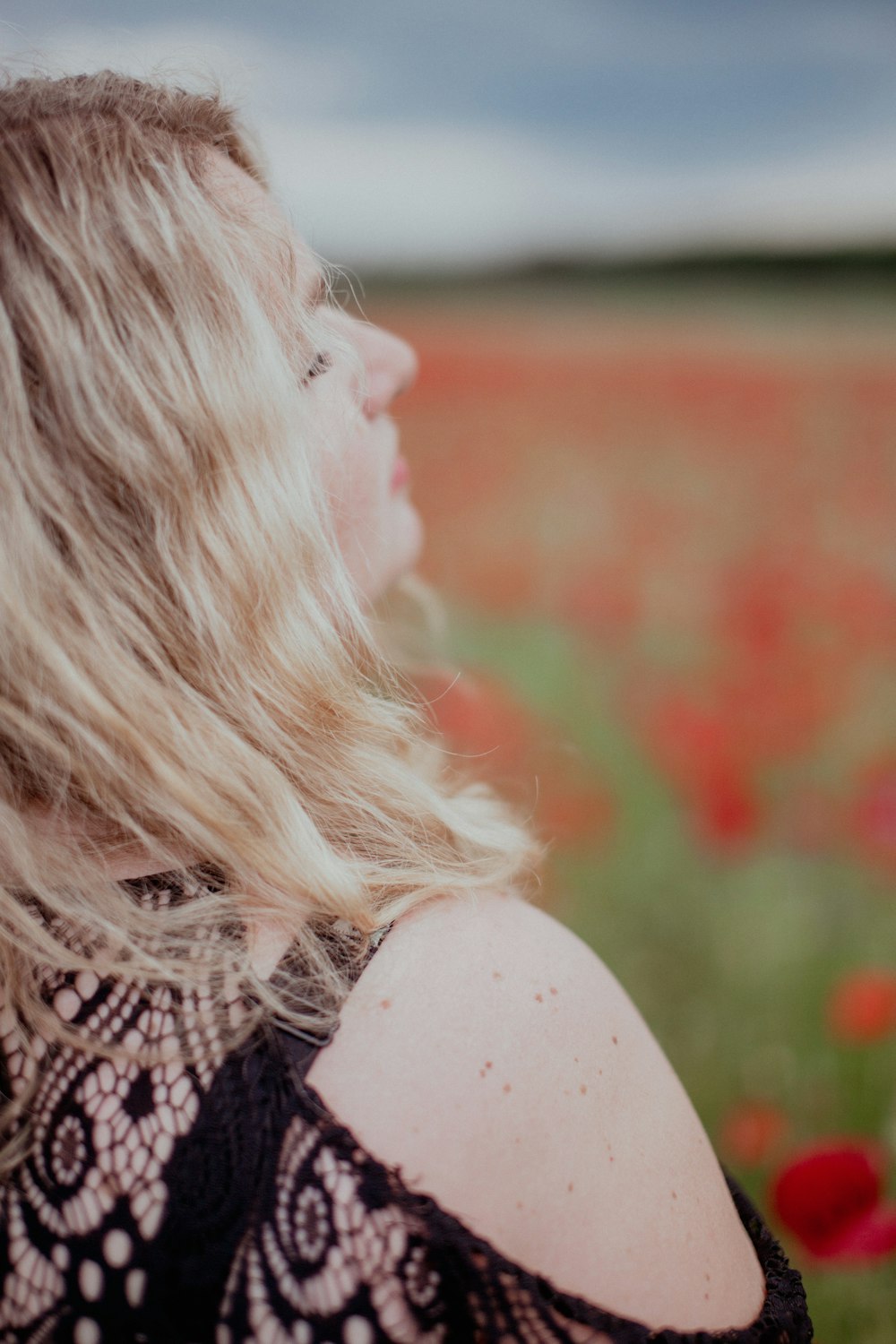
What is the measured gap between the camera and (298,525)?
1105mm

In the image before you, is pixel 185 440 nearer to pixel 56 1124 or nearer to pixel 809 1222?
pixel 56 1124

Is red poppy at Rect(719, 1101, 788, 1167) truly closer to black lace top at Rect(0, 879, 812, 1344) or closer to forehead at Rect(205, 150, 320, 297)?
black lace top at Rect(0, 879, 812, 1344)

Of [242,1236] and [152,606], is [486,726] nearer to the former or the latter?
[152,606]

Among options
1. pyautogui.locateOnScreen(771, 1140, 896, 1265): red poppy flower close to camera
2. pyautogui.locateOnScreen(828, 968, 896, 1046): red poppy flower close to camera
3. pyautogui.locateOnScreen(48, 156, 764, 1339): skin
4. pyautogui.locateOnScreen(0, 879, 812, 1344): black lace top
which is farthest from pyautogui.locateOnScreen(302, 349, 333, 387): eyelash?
pyautogui.locateOnScreen(828, 968, 896, 1046): red poppy flower close to camera

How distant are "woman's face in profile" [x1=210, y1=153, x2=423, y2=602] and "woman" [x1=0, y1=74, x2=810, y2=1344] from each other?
0.01m

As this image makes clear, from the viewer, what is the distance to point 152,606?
1.02 m

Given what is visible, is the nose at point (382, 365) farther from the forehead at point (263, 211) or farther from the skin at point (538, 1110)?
the skin at point (538, 1110)

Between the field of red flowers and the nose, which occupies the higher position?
the nose

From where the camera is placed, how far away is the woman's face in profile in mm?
1214

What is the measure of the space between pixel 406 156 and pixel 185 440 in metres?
5.78

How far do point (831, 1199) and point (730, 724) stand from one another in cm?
164

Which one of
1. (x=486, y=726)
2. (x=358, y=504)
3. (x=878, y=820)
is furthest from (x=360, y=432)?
(x=878, y=820)

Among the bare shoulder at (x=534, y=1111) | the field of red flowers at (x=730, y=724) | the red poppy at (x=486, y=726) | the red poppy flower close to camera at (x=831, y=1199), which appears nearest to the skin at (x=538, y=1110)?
the bare shoulder at (x=534, y=1111)

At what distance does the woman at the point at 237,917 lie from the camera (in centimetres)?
79
